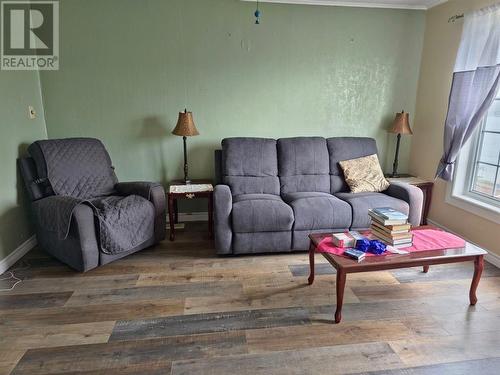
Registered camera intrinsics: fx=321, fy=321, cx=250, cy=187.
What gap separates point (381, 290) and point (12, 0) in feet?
12.8

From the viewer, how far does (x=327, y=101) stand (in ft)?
12.1

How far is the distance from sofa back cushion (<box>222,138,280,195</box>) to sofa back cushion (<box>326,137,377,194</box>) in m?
0.62

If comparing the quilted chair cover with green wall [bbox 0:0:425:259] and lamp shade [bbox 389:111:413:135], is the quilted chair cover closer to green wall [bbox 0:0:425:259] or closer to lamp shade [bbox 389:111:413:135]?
green wall [bbox 0:0:425:259]

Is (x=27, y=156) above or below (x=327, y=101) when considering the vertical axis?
below

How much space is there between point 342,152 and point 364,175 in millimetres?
345

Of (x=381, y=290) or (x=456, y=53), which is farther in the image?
(x=456, y=53)

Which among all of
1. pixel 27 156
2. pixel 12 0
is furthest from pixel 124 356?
pixel 12 0

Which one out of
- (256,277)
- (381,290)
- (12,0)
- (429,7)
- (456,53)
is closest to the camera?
(381,290)

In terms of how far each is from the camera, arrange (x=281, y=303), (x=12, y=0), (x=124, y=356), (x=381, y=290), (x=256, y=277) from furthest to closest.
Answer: (x=12, y=0)
(x=256, y=277)
(x=381, y=290)
(x=281, y=303)
(x=124, y=356)

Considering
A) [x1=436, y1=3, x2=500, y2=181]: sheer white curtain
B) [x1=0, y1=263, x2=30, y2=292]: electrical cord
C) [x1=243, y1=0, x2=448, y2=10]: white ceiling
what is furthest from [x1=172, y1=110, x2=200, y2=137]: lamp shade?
[x1=436, y1=3, x2=500, y2=181]: sheer white curtain

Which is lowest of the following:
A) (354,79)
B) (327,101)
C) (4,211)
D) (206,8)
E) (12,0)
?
(4,211)

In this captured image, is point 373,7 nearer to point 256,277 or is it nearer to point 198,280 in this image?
point 256,277

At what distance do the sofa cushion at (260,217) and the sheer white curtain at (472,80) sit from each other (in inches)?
66.7

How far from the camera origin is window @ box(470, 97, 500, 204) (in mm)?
2865
